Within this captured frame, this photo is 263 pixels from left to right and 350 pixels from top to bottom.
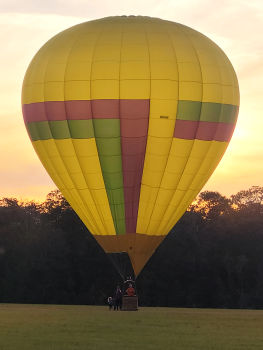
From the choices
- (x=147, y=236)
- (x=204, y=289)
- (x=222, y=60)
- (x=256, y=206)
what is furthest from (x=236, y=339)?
(x=256, y=206)

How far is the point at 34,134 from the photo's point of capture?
2814 centimetres

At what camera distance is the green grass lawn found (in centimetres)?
1875

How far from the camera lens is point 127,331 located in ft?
70.9

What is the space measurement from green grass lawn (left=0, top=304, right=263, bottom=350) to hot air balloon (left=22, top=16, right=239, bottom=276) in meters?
3.11

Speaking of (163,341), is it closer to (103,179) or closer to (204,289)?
(103,179)

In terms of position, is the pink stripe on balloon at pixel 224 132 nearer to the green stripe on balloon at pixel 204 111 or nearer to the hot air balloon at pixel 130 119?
the hot air balloon at pixel 130 119

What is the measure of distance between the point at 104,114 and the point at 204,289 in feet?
81.3

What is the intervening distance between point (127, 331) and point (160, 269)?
90.2 feet

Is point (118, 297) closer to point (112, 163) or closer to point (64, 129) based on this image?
point (112, 163)

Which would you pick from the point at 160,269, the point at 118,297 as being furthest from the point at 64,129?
the point at 160,269

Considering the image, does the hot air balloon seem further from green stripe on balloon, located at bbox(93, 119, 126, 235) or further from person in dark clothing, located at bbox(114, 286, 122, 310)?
person in dark clothing, located at bbox(114, 286, 122, 310)

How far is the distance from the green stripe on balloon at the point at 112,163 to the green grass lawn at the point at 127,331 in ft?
11.0

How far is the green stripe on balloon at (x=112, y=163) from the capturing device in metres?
26.4

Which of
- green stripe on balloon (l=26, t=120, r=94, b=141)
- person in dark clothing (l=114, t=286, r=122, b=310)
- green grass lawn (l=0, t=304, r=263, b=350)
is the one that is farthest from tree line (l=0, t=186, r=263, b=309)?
green stripe on balloon (l=26, t=120, r=94, b=141)
